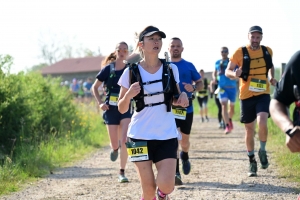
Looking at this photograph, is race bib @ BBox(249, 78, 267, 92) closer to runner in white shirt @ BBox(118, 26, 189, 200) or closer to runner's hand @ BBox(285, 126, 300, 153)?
runner in white shirt @ BBox(118, 26, 189, 200)

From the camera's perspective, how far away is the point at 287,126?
12.5 ft

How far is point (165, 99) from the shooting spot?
18.9 feet

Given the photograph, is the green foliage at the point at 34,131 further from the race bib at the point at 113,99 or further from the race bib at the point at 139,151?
the race bib at the point at 139,151

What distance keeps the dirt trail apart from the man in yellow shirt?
0.63 m

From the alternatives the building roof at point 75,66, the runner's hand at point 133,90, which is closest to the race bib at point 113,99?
the runner's hand at point 133,90

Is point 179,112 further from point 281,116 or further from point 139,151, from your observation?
point 281,116

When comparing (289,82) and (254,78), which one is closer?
(289,82)

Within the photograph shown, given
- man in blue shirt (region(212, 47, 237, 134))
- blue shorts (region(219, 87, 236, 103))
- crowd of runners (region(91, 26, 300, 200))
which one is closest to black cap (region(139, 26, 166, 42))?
crowd of runners (region(91, 26, 300, 200))

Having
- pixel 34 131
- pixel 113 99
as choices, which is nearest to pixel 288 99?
pixel 113 99

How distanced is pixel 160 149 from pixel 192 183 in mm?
3147

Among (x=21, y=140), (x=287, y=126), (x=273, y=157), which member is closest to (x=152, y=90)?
(x=287, y=126)

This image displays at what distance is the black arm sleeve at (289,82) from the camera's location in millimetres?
3883

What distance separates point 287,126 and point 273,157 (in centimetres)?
732

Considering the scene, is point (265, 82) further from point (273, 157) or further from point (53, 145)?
point (53, 145)
